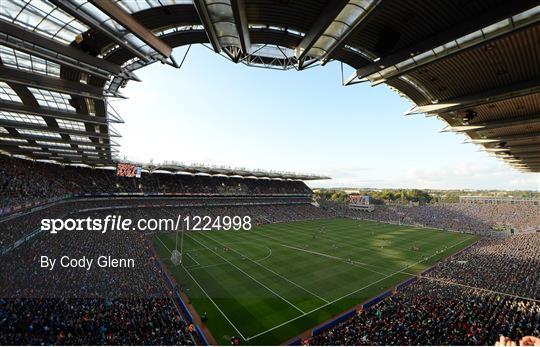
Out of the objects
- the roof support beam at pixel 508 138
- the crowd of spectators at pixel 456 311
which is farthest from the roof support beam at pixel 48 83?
the roof support beam at pixel 508 138

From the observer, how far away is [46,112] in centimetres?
2305

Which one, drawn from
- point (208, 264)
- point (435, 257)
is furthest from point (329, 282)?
point (435, 257)

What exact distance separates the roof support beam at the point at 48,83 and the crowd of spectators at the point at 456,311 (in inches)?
846

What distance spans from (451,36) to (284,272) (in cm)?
2831

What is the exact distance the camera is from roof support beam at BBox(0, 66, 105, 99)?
1593 centimetres

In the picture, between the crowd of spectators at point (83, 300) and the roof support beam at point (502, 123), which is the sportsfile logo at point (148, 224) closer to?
the crowd of spectators at point (83, 300)

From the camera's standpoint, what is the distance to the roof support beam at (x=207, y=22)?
8.64m

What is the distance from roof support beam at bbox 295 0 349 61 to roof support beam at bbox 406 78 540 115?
9059 mm

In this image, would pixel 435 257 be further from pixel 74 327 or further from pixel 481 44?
pixel 74 327

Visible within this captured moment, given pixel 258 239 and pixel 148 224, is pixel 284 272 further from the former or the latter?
pixel 148 224

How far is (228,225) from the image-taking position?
6412 cm

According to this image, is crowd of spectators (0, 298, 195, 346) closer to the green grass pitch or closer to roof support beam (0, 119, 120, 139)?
the green grass pitch

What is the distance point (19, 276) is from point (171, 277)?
1276 cm

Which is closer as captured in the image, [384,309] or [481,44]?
[481,44]
